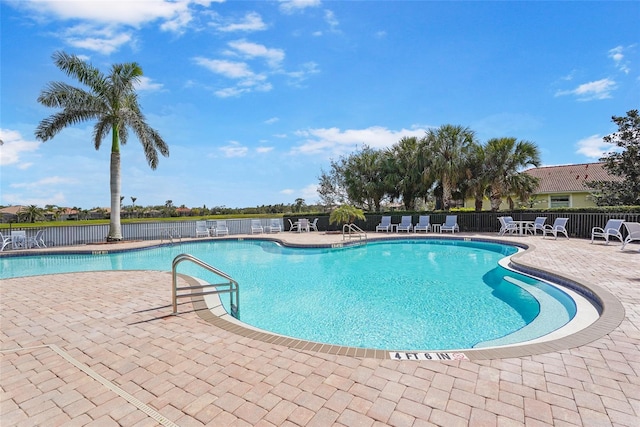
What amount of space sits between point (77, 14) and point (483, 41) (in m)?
12.5

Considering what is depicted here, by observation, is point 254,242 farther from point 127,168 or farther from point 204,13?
point 204,13

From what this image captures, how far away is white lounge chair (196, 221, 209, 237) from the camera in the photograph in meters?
17.3

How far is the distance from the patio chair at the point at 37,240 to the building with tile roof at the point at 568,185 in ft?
81.1

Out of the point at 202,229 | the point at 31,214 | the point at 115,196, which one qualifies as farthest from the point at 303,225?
the point at 31,214

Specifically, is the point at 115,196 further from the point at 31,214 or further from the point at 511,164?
the point at 31,214

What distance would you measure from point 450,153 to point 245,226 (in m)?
12.8

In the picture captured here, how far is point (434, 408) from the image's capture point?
213cm

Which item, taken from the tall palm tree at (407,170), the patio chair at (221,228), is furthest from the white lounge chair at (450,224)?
the patio chair at (221,228)

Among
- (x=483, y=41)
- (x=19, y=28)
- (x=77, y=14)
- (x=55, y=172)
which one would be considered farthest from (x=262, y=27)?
(x=55, y=172)

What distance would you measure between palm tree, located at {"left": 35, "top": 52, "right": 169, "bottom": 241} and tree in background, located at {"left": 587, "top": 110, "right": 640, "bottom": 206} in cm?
2377

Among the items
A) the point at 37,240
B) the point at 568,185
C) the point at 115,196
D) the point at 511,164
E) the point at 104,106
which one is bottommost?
the point at 37,240

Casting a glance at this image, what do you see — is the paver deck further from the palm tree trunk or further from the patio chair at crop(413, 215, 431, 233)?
the patio chair at crop(413, 215, 431, 233)

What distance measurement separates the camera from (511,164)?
16.7 metres

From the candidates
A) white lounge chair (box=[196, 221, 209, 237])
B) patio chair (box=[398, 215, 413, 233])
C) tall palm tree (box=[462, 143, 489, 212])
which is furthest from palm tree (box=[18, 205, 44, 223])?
tall palm tree (box=[462, 143, 489, 212])
